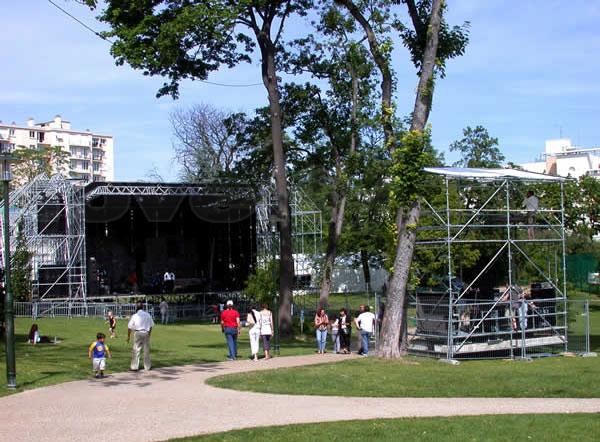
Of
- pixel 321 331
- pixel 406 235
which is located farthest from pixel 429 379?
pixel 321 331

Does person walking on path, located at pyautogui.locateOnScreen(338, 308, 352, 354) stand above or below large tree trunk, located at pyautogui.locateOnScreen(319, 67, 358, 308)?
below

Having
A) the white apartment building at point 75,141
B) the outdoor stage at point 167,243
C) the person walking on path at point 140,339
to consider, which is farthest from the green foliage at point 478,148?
the white apartment building at point 75,141

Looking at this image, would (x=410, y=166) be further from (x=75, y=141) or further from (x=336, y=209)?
(x=75, y=141)

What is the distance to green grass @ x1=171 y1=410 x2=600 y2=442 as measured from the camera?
9.67 metres

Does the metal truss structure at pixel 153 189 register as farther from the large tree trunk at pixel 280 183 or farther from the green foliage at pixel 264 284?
the large tree trunk at pixel 280 183

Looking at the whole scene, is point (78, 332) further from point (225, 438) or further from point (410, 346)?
point (225, 438)

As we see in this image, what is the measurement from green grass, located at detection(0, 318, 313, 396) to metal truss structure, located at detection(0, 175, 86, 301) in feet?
15.4

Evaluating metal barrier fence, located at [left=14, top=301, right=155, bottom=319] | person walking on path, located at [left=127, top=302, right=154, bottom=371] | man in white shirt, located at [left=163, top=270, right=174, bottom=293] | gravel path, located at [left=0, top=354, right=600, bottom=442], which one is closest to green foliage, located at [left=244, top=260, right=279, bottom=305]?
metal barrier fence, located at [left=14, top=301, right=155, bottom=319]

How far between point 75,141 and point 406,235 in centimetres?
12894

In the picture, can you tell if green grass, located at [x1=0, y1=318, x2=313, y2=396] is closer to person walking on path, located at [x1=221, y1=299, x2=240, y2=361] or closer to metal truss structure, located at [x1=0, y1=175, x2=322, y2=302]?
person walking on path, located at [x1=221, y1=299, x2=240, y2=361]

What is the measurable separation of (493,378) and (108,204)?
29836mm

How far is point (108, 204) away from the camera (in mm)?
41906

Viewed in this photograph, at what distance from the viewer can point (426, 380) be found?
51.4ft

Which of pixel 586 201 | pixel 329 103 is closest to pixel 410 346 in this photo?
pixel 329 103
